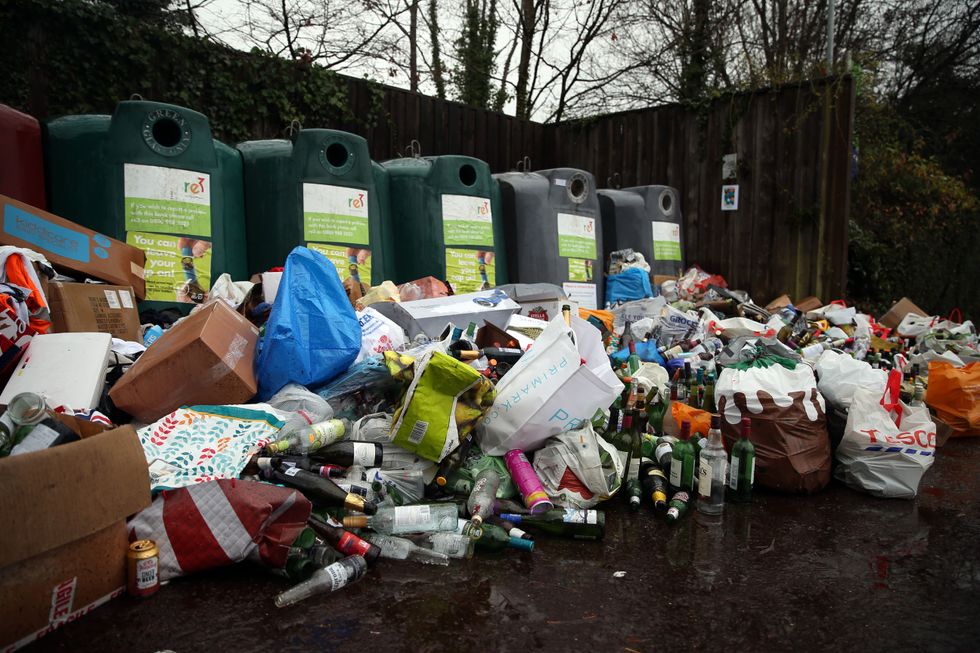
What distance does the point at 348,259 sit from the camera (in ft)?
14.4

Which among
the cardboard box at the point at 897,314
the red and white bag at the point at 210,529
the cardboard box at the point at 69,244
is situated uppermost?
the cardboard box at the point at 69,244

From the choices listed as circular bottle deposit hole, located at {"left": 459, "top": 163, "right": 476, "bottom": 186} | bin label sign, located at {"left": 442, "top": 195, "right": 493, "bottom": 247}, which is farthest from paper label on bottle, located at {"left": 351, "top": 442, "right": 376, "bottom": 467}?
circular bottle deposit hole, located at {"left": 459, "top": 163, "right": 476, "bottom": 186}

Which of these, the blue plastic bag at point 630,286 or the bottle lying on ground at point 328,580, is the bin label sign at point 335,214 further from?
the bottle lying on ground at point 328,580

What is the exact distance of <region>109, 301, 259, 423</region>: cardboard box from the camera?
2557mm

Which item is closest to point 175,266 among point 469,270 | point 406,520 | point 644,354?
point 469,270

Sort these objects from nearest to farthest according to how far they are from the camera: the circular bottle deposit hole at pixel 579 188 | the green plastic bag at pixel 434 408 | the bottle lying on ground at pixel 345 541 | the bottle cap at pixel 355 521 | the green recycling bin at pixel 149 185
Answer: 1. the bottle lying on ground at pixel 345 541
2. the bottle cap at pixel 355 521
3. the green plastic bag at pixel 434 408
4. the green recycling bin at pixel 149 185
5. the circular bottle deposit hole at pixel 579 188

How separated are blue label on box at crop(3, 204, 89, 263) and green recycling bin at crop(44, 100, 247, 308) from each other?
50 cm

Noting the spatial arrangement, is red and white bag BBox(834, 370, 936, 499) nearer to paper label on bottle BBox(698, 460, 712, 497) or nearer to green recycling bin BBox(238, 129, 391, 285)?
paper label on bottle BBox(698, 460, 712, 497)

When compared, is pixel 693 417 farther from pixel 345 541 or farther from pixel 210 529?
pixel 210 529

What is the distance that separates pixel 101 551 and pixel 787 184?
638 cm

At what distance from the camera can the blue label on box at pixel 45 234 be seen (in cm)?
293

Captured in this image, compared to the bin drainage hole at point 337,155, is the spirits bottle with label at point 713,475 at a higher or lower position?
lower

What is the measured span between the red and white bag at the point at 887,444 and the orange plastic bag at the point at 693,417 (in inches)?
23.9

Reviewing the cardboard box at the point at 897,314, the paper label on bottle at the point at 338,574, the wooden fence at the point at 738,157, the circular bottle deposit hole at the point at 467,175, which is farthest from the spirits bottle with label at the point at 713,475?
the cardboard box at the point at 897,314
